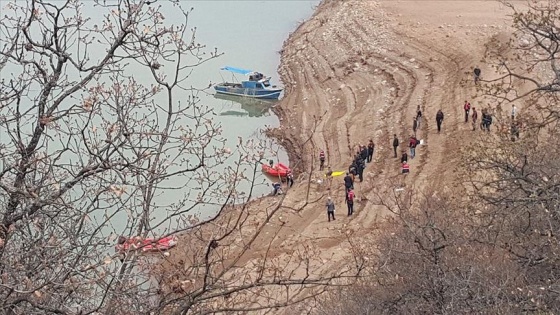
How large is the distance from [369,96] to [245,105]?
7.38 m

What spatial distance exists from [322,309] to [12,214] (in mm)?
6988

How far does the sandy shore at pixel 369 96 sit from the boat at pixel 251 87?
1017mm

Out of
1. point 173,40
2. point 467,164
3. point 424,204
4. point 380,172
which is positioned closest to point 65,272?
point 173,40

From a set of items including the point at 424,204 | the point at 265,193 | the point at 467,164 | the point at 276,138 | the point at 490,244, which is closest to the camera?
the point at 490,244

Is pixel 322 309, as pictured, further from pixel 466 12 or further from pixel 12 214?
pixel 466 12

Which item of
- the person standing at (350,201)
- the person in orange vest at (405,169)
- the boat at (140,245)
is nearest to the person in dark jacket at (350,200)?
the person standing at (350,201)

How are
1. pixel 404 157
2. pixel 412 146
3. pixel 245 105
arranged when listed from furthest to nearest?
pixel 245 105 → pixel 412 146 → pixel 404 157

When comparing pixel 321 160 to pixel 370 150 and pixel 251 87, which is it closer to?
pixel 370 150

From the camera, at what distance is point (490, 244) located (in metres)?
11.1

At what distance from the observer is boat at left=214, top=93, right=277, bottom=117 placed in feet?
119

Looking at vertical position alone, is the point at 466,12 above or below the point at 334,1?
below

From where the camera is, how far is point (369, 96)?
3375cm

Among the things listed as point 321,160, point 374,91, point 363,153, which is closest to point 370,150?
point 363,153

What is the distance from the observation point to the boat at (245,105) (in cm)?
3628
